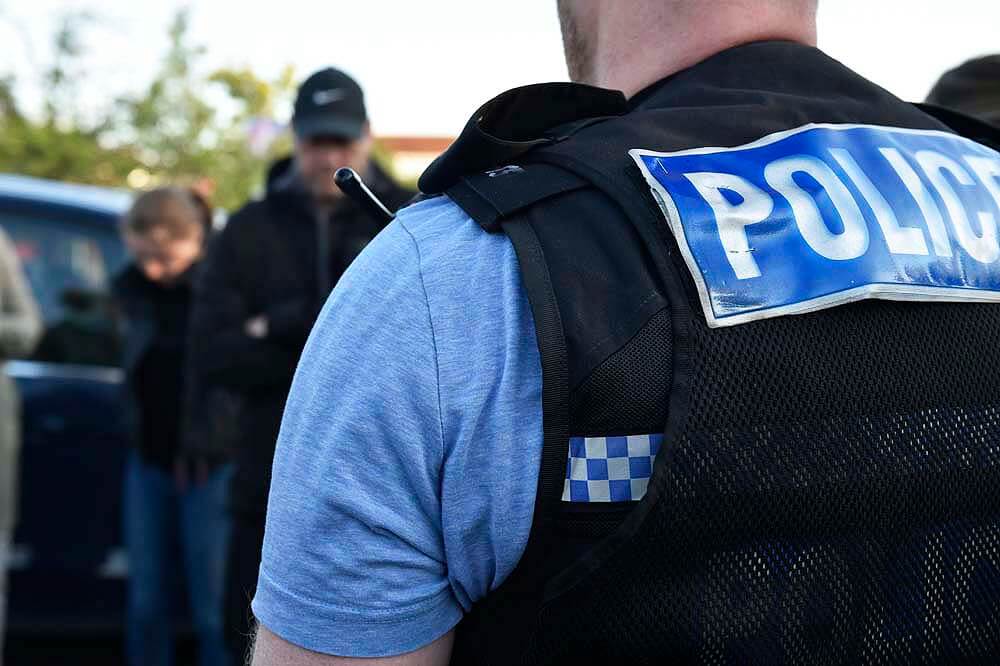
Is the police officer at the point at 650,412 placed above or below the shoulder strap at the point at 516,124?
below

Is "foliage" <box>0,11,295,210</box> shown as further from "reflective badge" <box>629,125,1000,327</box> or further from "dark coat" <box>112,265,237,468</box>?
"reflective badge" <box>629,125,1000,327</box>

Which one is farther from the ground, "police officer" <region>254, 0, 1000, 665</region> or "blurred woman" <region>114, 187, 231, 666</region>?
"police officer" <region>254, 0, 1000, 665</region>

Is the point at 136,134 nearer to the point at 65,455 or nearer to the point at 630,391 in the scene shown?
the point at 65,455

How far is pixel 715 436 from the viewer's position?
37.4 inches

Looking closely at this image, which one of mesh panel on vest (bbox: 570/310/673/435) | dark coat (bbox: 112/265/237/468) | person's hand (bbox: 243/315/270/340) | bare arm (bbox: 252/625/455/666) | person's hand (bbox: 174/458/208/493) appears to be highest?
mesh panel on vest (bbox: 570/310/673/435)

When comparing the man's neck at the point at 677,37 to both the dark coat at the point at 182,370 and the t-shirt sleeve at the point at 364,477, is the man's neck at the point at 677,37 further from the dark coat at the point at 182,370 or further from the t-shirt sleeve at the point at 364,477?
the dark coat at the point at 182,370

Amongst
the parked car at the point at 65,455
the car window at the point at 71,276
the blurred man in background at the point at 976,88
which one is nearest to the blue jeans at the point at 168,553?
the parked car at the point at 65,455

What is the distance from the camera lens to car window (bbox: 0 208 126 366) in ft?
12.8

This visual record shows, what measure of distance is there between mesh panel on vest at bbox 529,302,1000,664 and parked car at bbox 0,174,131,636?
320cm

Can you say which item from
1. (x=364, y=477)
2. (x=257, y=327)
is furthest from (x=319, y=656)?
(x=257, y=327)

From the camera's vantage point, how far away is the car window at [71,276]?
12.8 feet

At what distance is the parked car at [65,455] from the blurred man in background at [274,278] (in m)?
0.97

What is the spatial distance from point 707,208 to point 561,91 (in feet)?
0.69

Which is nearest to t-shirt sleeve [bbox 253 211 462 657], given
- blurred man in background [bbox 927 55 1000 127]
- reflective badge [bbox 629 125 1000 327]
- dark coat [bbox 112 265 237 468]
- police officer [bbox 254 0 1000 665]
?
police officer [bbox 254 0 1000 665]
